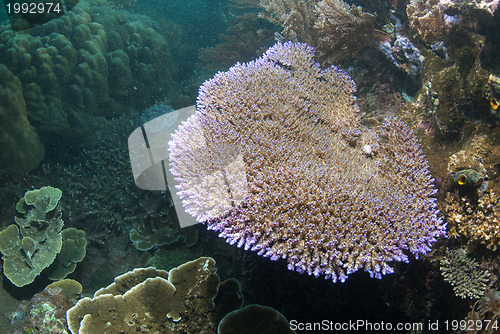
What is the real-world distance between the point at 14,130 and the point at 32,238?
252cm

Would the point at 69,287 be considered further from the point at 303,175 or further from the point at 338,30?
the point at 338,30

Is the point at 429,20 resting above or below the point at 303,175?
above

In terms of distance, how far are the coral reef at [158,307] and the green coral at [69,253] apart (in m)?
1.66

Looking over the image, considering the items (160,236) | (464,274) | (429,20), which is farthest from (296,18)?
(464,274)

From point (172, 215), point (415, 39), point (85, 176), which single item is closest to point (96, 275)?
point (172, 215)

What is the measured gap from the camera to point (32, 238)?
4.17 meters

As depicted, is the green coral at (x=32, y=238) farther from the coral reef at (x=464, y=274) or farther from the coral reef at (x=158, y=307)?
the coral reef at (x=464, y=274)

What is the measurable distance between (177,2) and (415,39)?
10.3 meters

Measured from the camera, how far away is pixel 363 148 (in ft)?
10.7

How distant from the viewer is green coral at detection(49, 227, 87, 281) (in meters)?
4.23

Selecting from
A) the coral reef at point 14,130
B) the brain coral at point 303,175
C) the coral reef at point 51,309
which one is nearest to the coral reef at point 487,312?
the brain coral at point 303,175

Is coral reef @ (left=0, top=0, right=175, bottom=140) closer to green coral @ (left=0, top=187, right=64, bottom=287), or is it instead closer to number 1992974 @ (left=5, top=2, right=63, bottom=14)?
number 1992974 @ (left=5, top=2, right=63, bottom=14)

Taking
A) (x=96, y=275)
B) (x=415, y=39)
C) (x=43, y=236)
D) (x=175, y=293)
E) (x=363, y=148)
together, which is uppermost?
(x=415, y=39)

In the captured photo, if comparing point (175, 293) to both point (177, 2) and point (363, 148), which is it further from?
point (177, 2)
